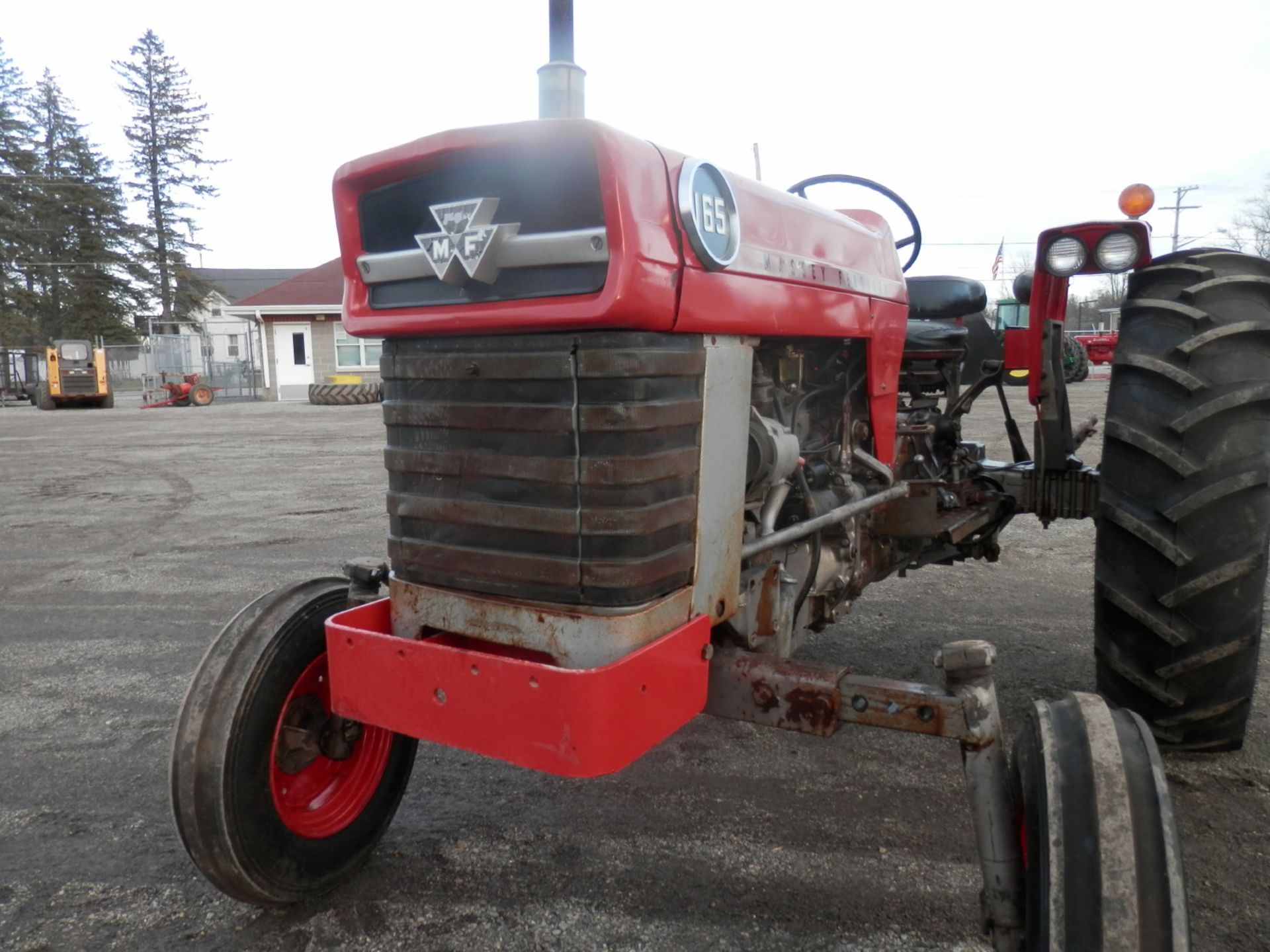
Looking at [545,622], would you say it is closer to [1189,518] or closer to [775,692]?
[775,692]

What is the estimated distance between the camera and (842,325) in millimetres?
2307

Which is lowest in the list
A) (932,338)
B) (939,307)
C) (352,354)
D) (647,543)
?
(647,543)

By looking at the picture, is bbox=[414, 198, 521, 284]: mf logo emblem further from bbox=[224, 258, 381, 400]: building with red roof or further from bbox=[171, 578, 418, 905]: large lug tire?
bbox=[224, 258, 381, 400]: building with red roof

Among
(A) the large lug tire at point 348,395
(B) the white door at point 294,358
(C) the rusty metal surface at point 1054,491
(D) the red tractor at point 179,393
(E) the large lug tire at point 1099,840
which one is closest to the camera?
(E) the large lug tire at point 1099,840

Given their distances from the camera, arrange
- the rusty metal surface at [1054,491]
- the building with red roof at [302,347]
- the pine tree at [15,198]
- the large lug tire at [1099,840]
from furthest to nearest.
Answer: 1. the pine tree at [15,198]
2. the building with red roof at [302,347]
3. the rusty metal surface at [1054,491]
4. the large lug tire at [1099,840]

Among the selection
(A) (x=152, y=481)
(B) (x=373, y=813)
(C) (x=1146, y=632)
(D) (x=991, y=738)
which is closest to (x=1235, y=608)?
(C) (x=1146, y=632)

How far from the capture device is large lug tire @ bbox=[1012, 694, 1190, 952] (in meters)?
1.37

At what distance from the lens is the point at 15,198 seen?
3575cm

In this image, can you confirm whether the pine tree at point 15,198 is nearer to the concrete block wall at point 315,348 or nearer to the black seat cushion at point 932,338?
the concrete block wall at point 315,348

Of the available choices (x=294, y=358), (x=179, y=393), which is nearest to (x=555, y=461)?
(x=179, y=393)

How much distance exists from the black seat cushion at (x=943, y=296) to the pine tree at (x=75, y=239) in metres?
39.8

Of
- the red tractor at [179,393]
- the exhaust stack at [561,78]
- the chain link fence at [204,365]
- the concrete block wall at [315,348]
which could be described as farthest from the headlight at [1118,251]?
the concrete block wall at [315,348]

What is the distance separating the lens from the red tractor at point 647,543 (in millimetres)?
1603

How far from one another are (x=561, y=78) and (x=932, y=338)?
2.04 metres
